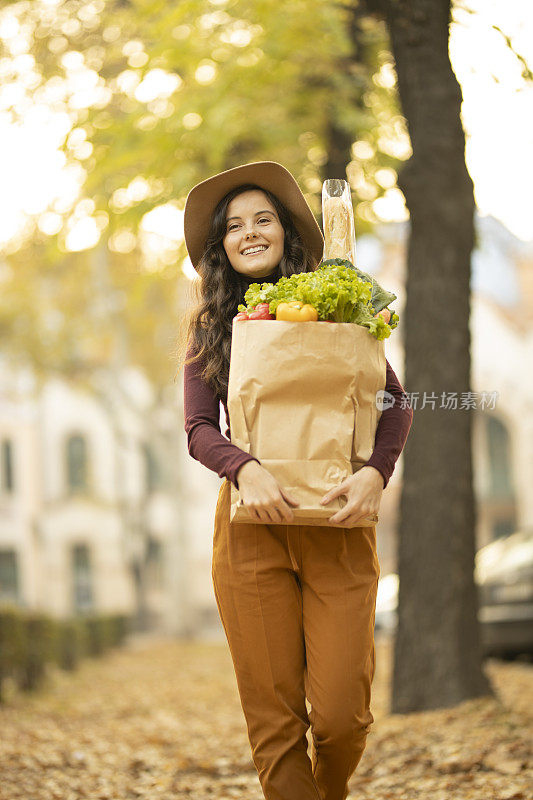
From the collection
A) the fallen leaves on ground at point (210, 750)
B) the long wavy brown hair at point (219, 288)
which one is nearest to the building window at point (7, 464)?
the fallen leaves on ground at point (210, 750)

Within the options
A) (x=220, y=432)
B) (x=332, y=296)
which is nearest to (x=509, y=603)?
(x=220, y=432)

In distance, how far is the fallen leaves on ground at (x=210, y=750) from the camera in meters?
4.82

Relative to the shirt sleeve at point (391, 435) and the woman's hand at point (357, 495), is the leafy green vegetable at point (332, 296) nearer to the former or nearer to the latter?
the shirt sleeve at point (391, 435)

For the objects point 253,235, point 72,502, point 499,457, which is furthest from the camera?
point 72,502

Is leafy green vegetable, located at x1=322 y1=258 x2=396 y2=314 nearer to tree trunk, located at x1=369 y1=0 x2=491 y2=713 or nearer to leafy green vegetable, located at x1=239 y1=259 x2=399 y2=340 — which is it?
leafy green vegetable, located at x1=239 y1=259 x2=399 y2=340

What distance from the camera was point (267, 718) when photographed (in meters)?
3.10

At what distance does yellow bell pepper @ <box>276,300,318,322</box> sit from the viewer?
2865 millimetres

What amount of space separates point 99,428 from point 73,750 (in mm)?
32088

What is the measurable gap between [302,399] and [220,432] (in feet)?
1.23

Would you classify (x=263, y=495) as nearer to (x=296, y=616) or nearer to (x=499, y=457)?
(x=296, y=616)

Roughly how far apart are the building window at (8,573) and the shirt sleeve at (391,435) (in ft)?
117

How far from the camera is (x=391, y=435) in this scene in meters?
3.07

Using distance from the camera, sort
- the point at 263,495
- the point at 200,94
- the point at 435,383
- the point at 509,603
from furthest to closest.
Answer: the point at 509,603 → the point at 200,94 → the point at 435,383 → the point at 263,495

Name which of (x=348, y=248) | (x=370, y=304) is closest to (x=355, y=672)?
(x=370, y=304)
